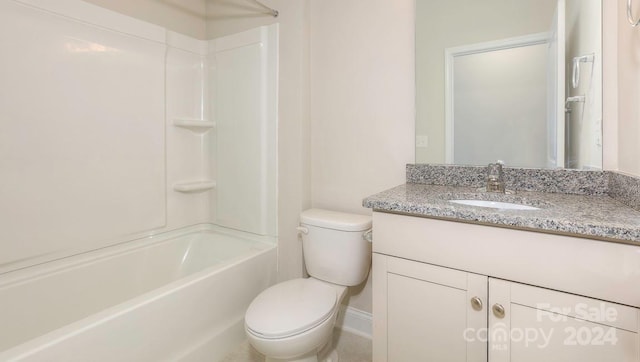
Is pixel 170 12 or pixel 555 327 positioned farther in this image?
pixel 170 12

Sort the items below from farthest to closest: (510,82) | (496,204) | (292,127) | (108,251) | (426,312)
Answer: (292,127)
(108,251)
(510,82)
(496,204)
(426,312)

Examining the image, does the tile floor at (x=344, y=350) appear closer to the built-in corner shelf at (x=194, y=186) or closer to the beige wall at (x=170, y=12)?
the built-in corner shelf at (x=194, y=186)

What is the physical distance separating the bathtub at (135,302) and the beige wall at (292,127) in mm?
166

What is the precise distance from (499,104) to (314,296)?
131 cm

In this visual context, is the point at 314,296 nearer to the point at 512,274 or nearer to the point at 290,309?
the point at 290,309

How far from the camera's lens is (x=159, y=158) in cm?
210

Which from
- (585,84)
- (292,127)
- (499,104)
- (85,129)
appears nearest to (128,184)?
(85,129)

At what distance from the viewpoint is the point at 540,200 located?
120cm

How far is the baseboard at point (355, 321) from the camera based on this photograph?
1.88m

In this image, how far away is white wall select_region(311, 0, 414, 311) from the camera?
170 cm

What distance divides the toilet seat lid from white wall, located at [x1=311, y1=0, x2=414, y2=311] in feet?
1.60

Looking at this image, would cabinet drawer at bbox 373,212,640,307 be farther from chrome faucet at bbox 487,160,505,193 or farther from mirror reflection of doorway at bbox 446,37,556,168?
mirror reflection of doorway at bbox 446,37,556,168

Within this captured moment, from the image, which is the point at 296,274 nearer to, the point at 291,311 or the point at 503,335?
the point at 291,311

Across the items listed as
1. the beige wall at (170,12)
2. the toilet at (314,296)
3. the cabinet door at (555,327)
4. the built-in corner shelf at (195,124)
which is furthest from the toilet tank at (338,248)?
the beige wall at (170,12)
